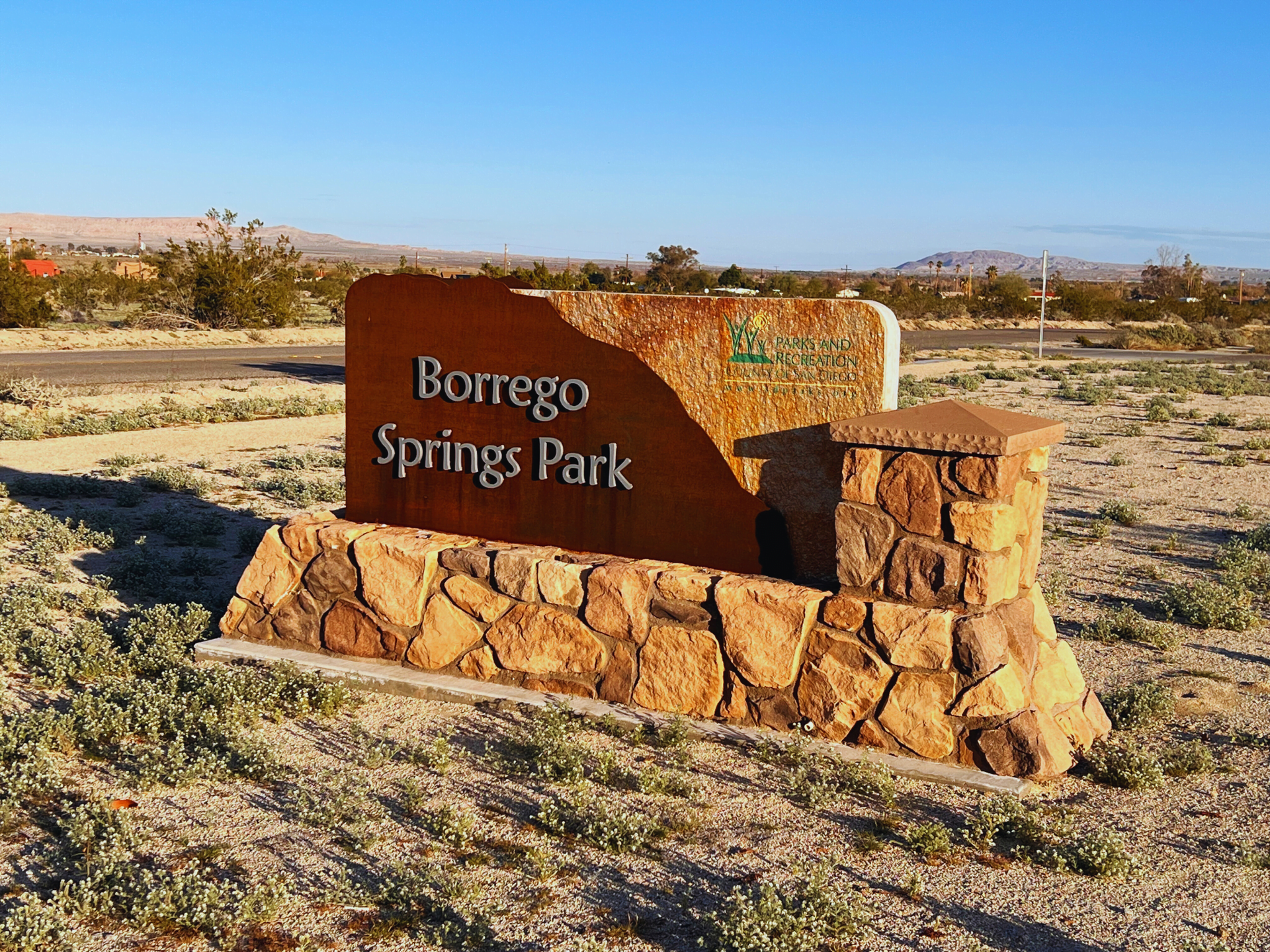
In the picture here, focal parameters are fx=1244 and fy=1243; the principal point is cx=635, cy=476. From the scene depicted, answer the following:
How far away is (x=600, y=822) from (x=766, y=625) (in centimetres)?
142

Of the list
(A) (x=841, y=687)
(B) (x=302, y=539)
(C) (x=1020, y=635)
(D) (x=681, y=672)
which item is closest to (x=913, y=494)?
(C) (x=1020, y=635)

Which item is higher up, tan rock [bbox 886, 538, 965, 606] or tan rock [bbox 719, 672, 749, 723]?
tan rock [bbox 886, 538, 965, 606]

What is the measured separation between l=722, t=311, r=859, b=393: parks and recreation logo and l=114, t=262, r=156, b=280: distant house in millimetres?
48660

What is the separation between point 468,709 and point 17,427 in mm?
11154

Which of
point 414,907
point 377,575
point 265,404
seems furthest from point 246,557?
point 265,404

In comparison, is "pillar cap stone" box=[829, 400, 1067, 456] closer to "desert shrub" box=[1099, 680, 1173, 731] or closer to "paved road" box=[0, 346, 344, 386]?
"desert shrub" box=[1099, 680, 1173, 731]

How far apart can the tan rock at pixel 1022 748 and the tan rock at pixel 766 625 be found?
89cm

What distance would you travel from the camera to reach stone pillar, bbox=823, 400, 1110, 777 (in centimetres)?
534

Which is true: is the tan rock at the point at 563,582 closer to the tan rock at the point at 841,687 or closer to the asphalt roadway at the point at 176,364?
the tan rock at the point at 841,687

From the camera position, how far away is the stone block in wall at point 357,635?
6.57 metres

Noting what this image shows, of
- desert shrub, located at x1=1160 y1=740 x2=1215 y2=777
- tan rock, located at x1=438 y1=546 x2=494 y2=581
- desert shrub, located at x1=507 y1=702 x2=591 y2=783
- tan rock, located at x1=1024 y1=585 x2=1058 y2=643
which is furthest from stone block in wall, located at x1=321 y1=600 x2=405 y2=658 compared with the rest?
desert shrub, located at x1=1160 y1=740 x2=1215 y2=777

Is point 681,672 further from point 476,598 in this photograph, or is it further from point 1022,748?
point 1022,748

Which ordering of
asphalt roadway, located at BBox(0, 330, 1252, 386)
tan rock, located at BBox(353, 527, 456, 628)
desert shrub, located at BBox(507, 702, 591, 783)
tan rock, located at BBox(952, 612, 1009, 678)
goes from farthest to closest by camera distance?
asphalt roadway, located at BBox(0, 330, 1252, 386), tan rock, located at BBox(353, 527, 456, 628), tan rock, located at BBox(952, 612, 1009, 678), desert shrub, located at BBox(507, 702, 591, 783)

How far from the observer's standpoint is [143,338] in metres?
32.1
